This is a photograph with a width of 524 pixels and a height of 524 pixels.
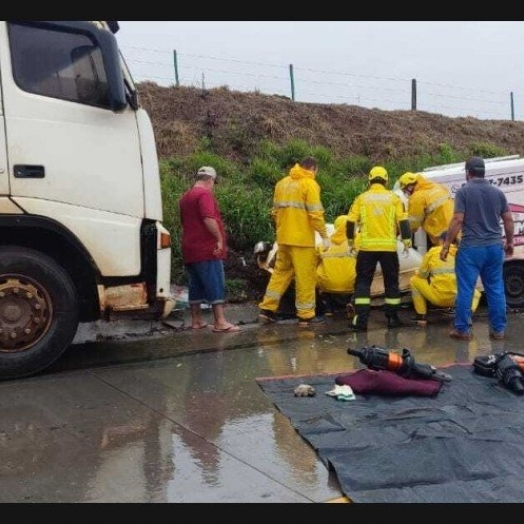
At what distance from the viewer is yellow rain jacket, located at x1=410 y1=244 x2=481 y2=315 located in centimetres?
722

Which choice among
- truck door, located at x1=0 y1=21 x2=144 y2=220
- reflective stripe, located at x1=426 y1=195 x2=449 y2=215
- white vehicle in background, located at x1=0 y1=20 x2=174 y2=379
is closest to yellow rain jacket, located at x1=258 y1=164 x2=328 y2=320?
reflective stripe, located at x1=426 y1=195 x2=449 y2=215

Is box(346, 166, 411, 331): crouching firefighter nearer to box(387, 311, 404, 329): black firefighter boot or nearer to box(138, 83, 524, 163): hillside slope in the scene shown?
box(387, 311, 404, 329): black firefighter boot

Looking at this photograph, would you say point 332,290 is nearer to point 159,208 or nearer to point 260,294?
point 260,294

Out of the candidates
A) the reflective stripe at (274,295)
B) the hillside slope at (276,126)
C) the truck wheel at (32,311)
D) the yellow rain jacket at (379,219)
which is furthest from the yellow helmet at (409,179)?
the hillside slope at (276,126)

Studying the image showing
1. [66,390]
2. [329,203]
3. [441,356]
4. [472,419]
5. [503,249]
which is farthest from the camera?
[329,203]

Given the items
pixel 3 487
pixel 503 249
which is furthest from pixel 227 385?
pixel 503 249

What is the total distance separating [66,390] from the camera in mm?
5039

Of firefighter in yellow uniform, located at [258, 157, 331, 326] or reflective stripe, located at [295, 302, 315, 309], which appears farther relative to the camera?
reflective stripe, located at [295, 302, 315, 309]

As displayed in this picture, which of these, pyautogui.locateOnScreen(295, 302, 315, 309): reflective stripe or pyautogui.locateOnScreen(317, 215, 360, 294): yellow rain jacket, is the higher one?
pyautogui.locateOnScreen(317, 215, 360, 294): yellow rain jacket

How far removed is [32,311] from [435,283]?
13.4 ft

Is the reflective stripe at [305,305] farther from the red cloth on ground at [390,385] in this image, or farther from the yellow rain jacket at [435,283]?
the red cloth on ground at [390,385]

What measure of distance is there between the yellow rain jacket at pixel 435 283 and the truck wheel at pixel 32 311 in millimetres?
3730

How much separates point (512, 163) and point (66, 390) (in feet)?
18.8

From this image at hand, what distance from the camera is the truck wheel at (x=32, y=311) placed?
205 inches
